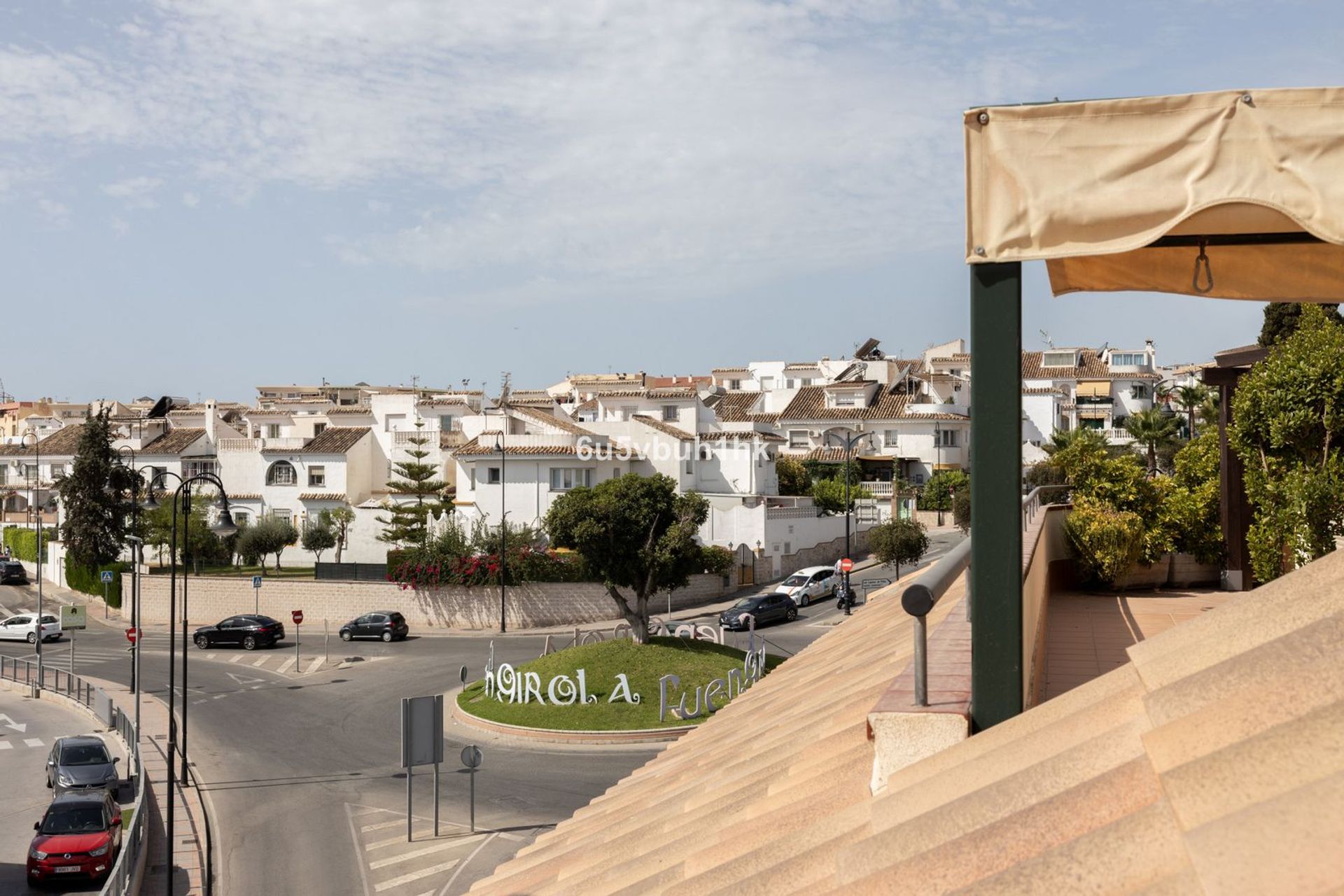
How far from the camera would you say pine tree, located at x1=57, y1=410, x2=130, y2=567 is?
57.3 meters

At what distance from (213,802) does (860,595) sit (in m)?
30.9

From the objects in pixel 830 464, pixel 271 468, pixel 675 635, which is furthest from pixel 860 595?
pixel 271 468

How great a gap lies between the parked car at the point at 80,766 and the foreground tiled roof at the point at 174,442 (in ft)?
160

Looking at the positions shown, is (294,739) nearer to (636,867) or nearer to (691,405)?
(636,867)

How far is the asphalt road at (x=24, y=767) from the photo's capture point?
Answer: 20469 mm

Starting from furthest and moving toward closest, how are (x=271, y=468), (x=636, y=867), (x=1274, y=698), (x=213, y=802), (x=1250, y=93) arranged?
1. (x=271, y=468)
2. (x=213, y=802)
3. (x=636, y=867)
4. (x=1250, y=93)
5. (x=1274, y=698)

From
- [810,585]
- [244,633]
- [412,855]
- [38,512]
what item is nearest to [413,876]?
[412,855]

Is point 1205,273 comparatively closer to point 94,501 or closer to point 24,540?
point 94,501

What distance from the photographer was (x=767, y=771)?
4.73 meters

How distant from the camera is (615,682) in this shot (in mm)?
30734

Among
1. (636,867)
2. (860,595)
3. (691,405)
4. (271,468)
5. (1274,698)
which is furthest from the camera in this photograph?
(691,405)

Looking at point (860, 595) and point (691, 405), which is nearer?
point (860, 595)

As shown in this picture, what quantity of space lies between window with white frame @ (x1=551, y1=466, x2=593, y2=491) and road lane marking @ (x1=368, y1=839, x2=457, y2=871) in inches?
1333

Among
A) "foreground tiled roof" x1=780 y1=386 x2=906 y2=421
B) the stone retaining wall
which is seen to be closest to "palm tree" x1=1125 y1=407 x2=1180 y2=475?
"foreground tiled roof" x1=780 y1=386 x2=906 y2=421
